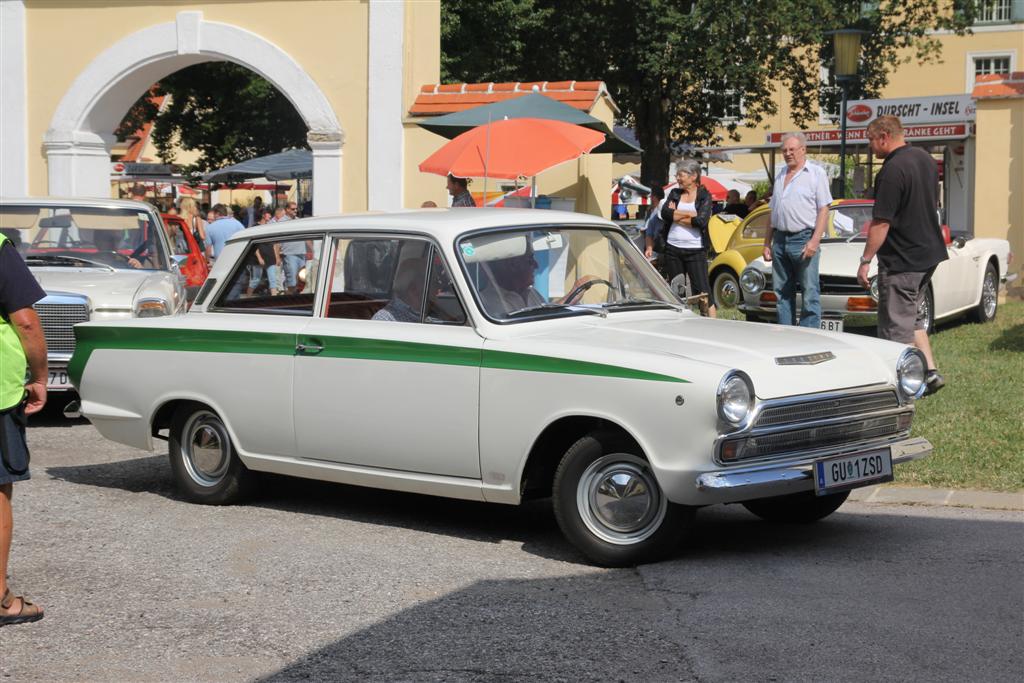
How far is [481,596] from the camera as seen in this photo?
19.3 ft

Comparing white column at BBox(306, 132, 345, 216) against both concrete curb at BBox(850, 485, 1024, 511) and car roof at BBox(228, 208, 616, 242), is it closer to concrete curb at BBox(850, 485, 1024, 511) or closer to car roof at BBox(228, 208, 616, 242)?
car roof at BBox(228, 208, 616, 242)

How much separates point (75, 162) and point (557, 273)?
1349 cm

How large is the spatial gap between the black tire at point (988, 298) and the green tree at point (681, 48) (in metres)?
17.3

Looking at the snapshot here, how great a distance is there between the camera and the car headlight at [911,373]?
673cm

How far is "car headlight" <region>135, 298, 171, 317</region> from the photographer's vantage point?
10.9 metres

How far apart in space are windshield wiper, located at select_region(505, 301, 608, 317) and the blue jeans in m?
4.61

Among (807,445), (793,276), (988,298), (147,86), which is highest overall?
(147,86)

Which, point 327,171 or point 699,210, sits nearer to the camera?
point 699,210

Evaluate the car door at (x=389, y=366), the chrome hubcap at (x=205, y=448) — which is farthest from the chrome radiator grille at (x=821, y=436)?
the chrome hubcap at (x=205, y=448)

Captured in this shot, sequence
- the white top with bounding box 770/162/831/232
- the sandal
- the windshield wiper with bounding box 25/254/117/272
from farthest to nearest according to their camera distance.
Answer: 1. the windshield wiper with bounding box 25/254/117/272
2. the white top with bounding box 770/162/831/232
3. the sandal

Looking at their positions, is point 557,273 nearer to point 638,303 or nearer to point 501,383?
point 638,303

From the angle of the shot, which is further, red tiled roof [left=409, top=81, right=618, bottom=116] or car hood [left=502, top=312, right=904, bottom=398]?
red tiled roof [left=409, top=81, right=618, bottom=116]

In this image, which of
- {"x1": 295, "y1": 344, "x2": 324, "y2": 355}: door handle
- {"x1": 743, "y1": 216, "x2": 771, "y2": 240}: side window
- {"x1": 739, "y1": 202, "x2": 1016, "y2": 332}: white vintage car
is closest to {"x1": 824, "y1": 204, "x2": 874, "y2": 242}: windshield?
{"x1": 739, "y1": 202, "x2": 1016, "y2": 332}: white vintage car

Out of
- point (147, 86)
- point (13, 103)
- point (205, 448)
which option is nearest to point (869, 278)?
point (205, 448)
